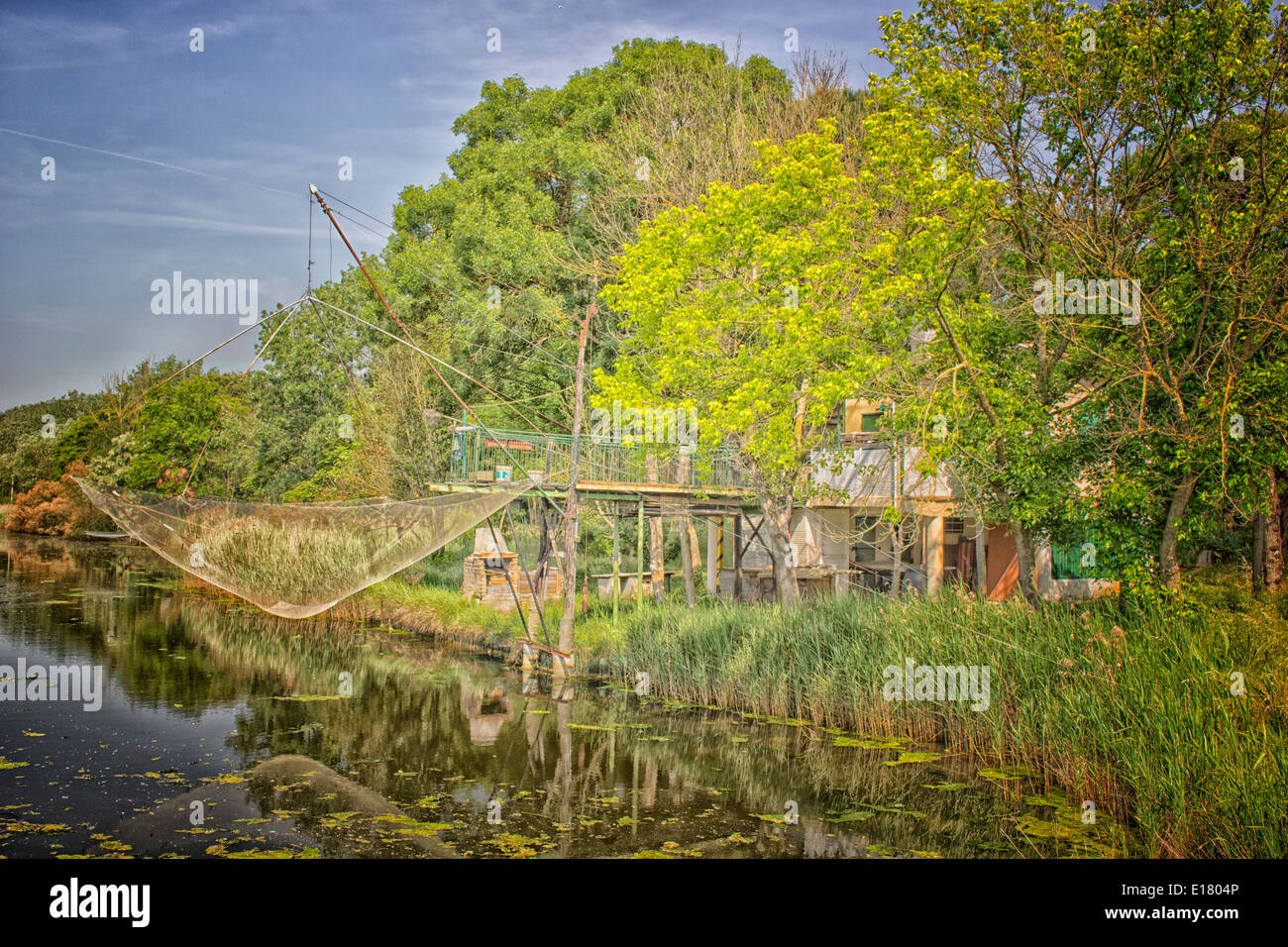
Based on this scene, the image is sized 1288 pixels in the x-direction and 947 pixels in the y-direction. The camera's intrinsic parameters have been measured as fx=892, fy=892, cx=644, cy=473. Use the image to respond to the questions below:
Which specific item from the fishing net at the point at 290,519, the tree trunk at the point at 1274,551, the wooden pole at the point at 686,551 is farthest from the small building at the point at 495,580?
the tree trunk at the point at 1274,551

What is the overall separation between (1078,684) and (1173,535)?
8.96 ft

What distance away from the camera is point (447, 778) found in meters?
10.2

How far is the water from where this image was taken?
8117 mm

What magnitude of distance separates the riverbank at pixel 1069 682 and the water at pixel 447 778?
1.60 ft

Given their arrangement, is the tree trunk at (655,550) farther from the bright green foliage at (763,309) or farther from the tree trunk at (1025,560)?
the tree trunk at (1025,560)

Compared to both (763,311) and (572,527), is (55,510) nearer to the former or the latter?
(572,527)

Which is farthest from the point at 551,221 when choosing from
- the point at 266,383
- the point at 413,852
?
the point at 413,852

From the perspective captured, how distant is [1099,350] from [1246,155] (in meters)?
2.70

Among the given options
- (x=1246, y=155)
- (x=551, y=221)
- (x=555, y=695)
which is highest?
(x=551, y=221)

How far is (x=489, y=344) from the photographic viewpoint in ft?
87.6

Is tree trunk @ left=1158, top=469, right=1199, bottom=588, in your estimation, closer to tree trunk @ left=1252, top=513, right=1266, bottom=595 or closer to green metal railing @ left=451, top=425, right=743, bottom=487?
tree trunk @ left=1252, top=513, right=1266, bottom=595
